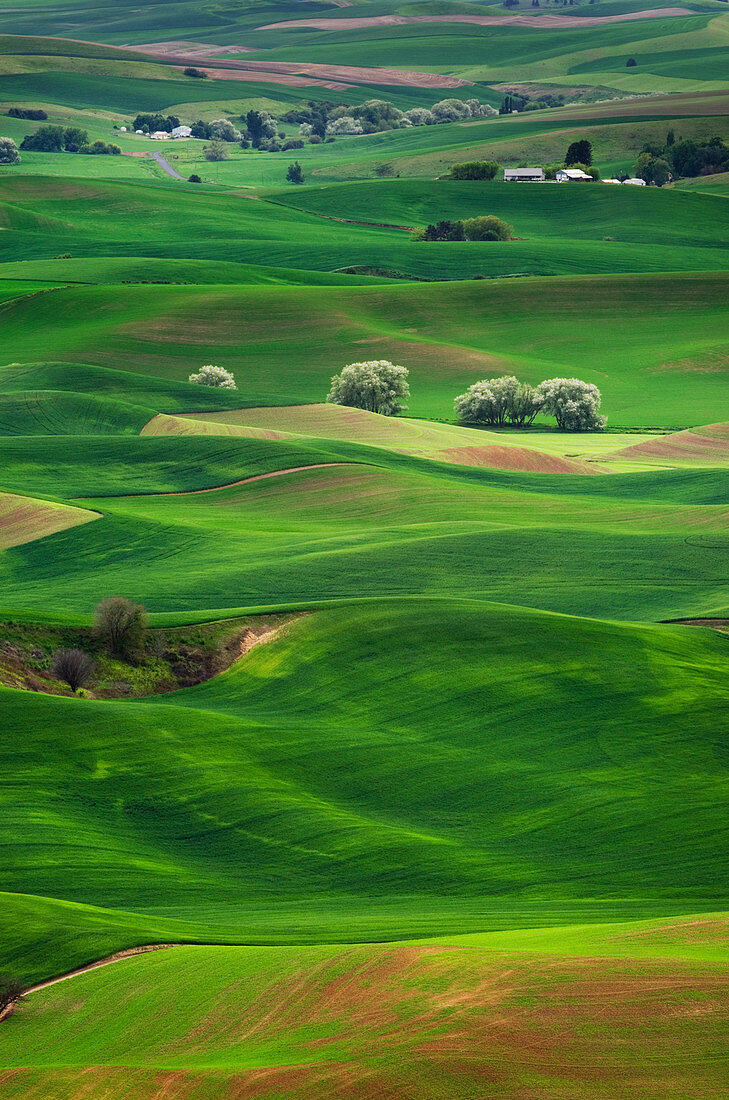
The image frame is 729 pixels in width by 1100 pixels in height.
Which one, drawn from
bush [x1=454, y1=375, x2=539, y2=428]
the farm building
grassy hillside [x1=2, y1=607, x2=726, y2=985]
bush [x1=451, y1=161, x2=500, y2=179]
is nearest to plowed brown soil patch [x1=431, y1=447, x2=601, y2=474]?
bush [x1=454, y1=375, x2=539, y2=428]

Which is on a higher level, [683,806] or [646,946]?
[646,946]

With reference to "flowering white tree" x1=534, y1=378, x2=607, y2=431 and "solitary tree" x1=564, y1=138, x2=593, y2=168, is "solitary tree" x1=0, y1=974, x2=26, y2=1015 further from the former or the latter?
"solitary tree" x1=564, y1=138, x2=593, y2=168

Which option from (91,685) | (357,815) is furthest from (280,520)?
(357,815)

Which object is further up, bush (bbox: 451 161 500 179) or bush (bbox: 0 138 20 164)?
bush (bbox: 0 138 20 164)

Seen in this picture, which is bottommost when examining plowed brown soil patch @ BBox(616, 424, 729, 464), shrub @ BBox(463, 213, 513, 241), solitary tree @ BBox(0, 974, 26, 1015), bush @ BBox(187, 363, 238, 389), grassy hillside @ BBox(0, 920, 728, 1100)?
plowed brown soil patch @ BBox(616, 424, 729, 464)

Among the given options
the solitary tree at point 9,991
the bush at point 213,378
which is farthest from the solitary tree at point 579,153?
the solitary tree at point 9,991

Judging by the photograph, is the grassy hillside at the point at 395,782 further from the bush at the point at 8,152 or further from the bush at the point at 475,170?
the bush at the point at 8,152

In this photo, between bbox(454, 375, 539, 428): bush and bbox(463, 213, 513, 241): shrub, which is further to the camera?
bbox(463, 213, 513, 241): shrub

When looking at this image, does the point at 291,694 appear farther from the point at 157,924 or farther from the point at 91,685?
the point at 157,924
